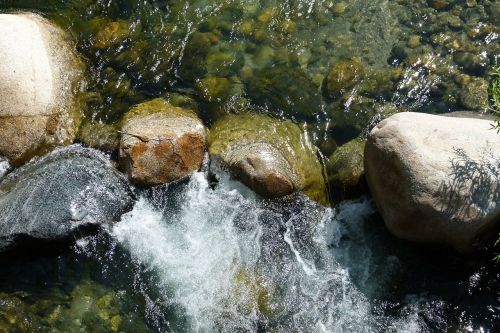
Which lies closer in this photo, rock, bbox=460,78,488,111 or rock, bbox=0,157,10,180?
rock, bbox=0,157,10,180

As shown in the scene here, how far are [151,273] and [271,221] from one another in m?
1.66

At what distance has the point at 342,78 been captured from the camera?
26.2ft

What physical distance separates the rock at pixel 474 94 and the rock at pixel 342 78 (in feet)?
5.13

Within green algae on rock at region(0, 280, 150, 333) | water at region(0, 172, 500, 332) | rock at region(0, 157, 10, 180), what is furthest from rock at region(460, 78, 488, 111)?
rock at region(0, 157, 10, 180)

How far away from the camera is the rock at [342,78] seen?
796 centimetres

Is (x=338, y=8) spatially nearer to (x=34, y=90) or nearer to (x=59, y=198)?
(x=34, y=90)

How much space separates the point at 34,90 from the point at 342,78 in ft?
14.8

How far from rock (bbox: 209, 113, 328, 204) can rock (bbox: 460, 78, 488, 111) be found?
252cm

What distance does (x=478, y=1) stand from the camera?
8977 mm

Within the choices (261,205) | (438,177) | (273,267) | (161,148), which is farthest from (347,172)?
(161,148)

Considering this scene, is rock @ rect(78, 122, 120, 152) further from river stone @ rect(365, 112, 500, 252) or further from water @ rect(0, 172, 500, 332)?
river stone @ rect(365, 112, 500, 252)

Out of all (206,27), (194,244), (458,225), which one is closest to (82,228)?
(194,244)

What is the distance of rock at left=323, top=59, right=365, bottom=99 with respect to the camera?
7.96m

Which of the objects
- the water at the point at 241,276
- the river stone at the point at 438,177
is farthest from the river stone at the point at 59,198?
the river stone at the point at 438,177
